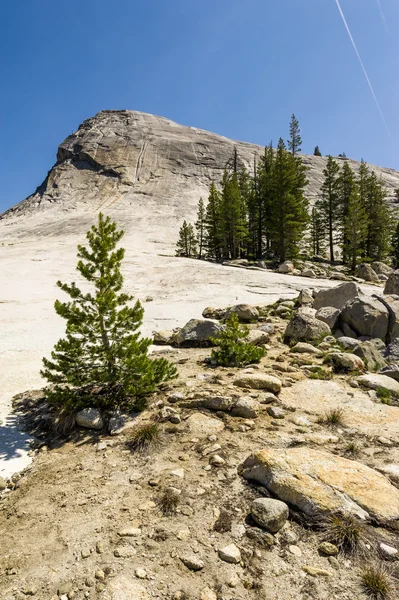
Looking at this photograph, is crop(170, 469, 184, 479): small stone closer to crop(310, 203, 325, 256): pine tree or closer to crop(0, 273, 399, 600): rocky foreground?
crop(0, 273, 399, 600): rocky foreground

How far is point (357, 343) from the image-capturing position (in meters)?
11.9

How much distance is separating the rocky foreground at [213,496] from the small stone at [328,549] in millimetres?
12

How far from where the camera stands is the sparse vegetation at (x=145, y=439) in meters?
6.20

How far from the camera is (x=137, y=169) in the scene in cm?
9206

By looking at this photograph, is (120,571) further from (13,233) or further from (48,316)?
(13,233)

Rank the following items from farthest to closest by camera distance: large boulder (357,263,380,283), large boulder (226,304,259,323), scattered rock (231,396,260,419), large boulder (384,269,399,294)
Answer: large boulder (357,263,380,283) < large boulder (384,269,399,294) < large boulder (226,304,259,323) < scattered rock (231,396,260,419)

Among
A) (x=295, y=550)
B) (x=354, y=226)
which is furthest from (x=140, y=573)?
(x=354, y=226)

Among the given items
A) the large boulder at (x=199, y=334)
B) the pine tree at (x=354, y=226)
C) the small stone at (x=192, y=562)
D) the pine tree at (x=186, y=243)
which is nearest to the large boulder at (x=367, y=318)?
the large boulder at (x=199, y=334)

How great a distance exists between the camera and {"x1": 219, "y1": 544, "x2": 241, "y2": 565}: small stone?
150 inches

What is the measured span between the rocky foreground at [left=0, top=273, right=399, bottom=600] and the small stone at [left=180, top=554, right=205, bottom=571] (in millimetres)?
15

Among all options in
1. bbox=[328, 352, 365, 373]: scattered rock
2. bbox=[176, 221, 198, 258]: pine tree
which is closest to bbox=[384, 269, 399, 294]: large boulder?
bbox=[328, 352, 365, 373]: scattered rock

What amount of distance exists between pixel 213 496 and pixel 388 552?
7.56ft

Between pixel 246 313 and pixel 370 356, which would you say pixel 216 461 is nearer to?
pixel 370 356

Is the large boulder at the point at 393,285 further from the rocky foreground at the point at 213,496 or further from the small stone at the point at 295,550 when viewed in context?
the small stone at the point at 295,550
